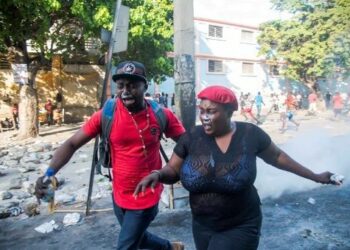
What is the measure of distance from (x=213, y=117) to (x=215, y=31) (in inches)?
998

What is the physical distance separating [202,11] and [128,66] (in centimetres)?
2439

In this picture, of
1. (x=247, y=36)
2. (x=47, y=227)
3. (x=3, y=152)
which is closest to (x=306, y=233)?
(x=47, y=227)

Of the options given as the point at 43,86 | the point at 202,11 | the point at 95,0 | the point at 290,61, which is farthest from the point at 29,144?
the point at 290,61

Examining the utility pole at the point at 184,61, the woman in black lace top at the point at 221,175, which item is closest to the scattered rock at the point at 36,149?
the utility pole at the point at 184,61

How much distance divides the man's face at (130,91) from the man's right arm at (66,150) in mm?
412

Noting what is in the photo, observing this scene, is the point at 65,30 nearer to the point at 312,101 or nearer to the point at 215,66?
the point at 312,101

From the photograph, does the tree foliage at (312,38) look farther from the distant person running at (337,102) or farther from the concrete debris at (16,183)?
the concrete debris at (16,183)

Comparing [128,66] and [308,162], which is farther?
[308,162]

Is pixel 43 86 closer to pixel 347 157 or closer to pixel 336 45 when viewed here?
pixel 347 157

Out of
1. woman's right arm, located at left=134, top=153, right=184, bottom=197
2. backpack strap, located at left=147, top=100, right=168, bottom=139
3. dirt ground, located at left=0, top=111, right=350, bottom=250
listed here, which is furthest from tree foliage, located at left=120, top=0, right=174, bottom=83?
woman's right arm, located at left=134, top=153, right=184, bottom=197

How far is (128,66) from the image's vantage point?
281 centimetres

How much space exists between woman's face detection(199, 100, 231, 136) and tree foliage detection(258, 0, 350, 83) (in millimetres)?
25365

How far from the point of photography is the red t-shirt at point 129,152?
2.83 meters

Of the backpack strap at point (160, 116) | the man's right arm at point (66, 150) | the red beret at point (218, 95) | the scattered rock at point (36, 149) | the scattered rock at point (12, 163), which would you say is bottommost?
the scattered rock at point (12, 163)
